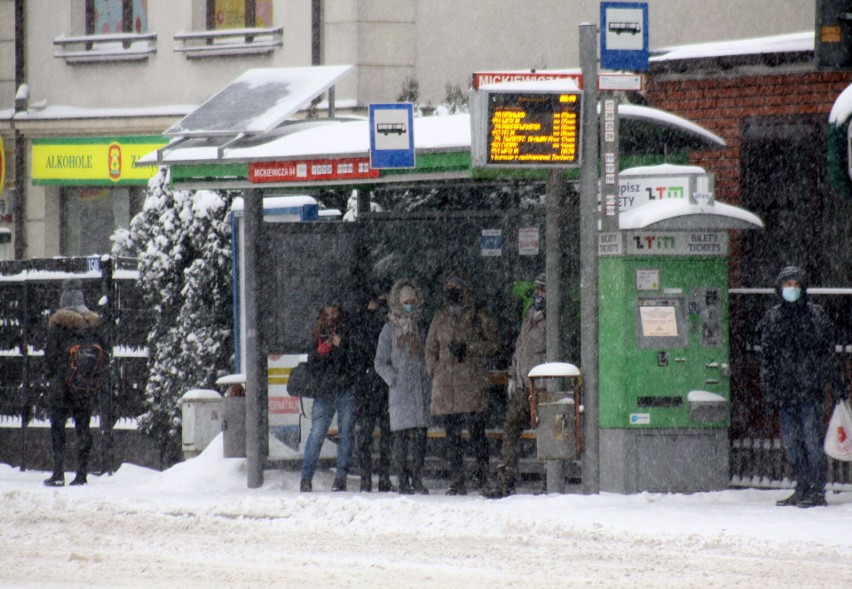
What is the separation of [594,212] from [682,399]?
1.61m

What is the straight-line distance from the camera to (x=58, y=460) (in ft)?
51.2

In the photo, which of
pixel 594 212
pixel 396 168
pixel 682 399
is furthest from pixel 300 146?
pixel 682 399

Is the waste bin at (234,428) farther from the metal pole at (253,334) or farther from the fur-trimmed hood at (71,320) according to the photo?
the fur-trimmed hood at (71,320)

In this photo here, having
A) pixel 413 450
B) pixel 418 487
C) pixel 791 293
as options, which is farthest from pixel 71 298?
pixel 791 293

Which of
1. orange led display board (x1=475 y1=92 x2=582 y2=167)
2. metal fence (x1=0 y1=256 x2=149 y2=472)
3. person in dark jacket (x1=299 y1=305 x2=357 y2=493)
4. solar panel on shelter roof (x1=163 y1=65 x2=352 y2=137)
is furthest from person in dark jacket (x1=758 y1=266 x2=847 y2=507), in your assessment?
metal fence (x1=0 y1=256 x2=149 y2=472)

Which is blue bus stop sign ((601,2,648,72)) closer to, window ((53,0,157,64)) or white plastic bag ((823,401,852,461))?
white plastic bag ((823,401,852,461))

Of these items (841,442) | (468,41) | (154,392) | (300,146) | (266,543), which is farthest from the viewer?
(468,41)

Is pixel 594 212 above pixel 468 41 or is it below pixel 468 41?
below

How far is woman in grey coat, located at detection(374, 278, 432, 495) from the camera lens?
14141mm

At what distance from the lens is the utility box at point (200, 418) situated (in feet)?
51.5

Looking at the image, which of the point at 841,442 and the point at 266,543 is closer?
the point at 266,543

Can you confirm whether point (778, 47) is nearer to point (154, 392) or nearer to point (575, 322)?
point (575, 322)

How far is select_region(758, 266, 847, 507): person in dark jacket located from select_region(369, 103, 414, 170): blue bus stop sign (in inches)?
113

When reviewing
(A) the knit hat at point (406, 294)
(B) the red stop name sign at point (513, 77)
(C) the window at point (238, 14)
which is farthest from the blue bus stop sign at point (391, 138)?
(C) the window at point (238, 14)
